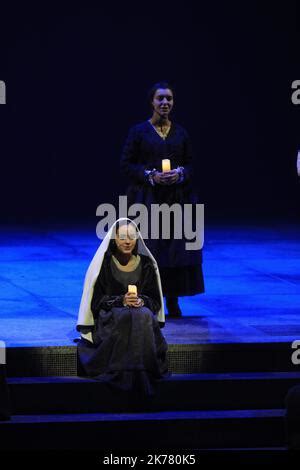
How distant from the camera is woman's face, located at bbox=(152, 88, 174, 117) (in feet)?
33.8

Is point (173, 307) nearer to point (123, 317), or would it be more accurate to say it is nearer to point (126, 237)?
point (126, 237)

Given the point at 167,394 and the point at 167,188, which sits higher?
the point at 167,188

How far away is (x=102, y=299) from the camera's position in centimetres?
954

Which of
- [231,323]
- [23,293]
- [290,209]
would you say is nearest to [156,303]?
[231,323]

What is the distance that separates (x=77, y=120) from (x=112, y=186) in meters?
0.94

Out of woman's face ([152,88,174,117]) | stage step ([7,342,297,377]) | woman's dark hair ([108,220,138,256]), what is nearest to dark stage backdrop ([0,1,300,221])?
woman's face ([152,88,174,117])

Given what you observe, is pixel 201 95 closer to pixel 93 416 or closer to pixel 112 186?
pixel 112 186

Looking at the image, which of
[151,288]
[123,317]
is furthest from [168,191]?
[123,317]

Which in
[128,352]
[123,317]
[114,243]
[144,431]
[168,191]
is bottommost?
[144,431]

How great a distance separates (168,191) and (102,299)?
4.64 feet
